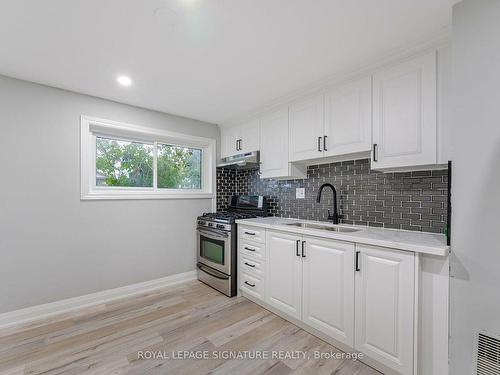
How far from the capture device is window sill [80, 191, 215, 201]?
264 cm

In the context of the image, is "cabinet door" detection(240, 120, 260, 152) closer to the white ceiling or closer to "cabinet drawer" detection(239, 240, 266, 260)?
the white ceiling

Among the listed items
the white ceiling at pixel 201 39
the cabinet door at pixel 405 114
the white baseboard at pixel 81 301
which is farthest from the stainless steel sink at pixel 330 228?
the white baseboard at pixel 81 301

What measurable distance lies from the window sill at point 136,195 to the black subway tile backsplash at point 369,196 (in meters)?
1.03

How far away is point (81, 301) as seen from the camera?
2.53 metres

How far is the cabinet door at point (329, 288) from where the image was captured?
5.80ft

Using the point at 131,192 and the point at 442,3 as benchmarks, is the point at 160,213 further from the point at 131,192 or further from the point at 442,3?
the point at 442,3

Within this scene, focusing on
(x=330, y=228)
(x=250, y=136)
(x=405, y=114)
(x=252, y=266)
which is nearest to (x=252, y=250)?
(x=252, y=266)

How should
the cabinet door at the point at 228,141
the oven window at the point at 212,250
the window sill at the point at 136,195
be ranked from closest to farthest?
the window sill at the point at 136,195 → the oven window at the point at 212,250 → the cabinet door at the point at 228,141

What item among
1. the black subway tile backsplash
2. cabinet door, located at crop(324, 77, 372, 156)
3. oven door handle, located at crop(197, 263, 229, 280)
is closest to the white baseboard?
oven door handle, located at crop(197, 263, 229, 280)

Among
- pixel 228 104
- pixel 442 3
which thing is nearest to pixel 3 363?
pixel 228 104

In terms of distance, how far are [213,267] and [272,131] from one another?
1892 millimetres

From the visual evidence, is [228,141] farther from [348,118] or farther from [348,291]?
[348,291]

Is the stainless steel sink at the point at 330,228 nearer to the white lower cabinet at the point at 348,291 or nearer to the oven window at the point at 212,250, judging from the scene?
the white lower cabinet at the point at 348,291

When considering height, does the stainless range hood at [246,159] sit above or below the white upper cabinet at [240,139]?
below
